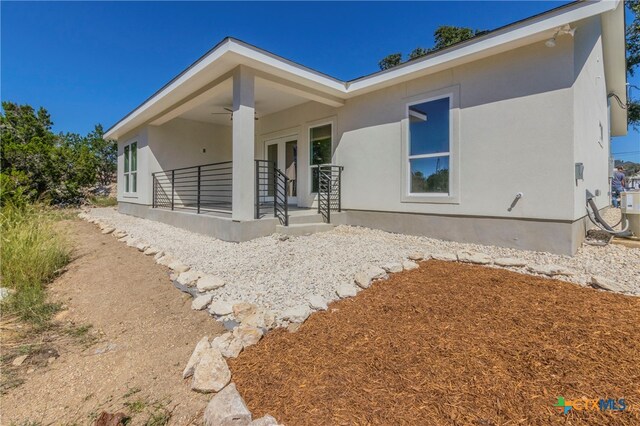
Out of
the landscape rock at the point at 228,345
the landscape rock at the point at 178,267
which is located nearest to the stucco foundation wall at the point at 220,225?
the landscape rock at the point at 178,267

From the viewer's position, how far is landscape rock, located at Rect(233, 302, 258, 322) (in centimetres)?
283

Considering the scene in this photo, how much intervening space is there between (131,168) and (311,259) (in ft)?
32.9

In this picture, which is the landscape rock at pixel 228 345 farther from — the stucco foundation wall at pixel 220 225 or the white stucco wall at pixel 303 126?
the white stucco wall at pixel 303 126

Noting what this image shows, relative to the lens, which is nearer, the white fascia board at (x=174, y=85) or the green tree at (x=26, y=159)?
the white fascia board at (x=174, y=85)

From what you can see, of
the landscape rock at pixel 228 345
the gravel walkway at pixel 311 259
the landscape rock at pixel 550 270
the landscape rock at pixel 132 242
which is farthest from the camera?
the landscape rock at pixel 132 242

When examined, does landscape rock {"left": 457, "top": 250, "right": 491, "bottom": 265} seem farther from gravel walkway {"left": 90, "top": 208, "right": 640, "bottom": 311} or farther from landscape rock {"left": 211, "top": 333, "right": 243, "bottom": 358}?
landscape rock {"left": 211, "top": 333, "right": 243, "bottom": 358}

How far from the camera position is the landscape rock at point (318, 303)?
291 centimetres

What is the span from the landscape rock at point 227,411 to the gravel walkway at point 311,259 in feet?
3.89

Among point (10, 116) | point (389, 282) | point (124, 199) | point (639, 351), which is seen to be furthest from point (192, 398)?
point (10, 116)

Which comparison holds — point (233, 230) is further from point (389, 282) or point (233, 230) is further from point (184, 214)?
point (389, 282)

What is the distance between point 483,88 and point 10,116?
73.6ft

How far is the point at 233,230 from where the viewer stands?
5.49 metres

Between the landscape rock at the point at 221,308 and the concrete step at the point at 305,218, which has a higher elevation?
the concrete step at the point at 305,218

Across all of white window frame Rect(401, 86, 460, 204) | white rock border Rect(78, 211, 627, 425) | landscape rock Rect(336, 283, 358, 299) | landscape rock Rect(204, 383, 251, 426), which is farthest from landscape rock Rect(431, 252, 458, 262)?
landscape rock Rect(204, 383, 251, 426)
